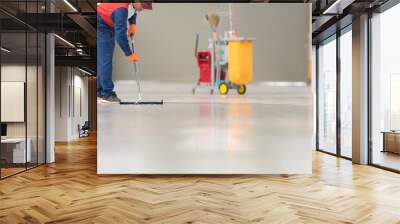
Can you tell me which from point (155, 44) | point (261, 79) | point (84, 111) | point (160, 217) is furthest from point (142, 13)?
point (84, 111)

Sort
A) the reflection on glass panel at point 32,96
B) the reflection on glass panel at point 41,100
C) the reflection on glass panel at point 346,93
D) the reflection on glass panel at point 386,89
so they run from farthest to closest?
the reflection on glass panel at point 346,93 < the reflection on glass panel at point 41,100 < the reflection on glass panel at point 32,96 < the reflection on glass panel at point 386,89

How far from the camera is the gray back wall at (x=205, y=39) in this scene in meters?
6.76

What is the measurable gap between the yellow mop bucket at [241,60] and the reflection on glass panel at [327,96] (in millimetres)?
3989

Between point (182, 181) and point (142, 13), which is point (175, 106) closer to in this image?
point (182, 181)

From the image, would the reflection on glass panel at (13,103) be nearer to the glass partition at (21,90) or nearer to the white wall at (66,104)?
the glass partition at (21,90)

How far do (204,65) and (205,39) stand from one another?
1.50 ft

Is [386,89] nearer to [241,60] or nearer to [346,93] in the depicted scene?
[346,93]

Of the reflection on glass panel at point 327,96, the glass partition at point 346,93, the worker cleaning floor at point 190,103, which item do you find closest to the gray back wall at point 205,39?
the worker cleaning floor at point 190,103

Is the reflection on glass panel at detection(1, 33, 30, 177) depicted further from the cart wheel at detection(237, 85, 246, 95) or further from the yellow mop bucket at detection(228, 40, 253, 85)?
the cart wheel at detection(237, 85, 246, 95)

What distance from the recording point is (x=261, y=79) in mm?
6828

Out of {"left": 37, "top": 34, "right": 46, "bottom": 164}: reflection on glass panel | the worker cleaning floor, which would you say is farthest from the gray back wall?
{"left": 37, "top": 34, "right": 46, "bottom": 164}: reflection on glass panel

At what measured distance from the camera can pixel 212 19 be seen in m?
6.80

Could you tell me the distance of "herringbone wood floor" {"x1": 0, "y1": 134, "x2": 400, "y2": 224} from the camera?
4.19m

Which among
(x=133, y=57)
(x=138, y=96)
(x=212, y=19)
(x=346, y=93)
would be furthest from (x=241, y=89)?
(x=346, y=93)
